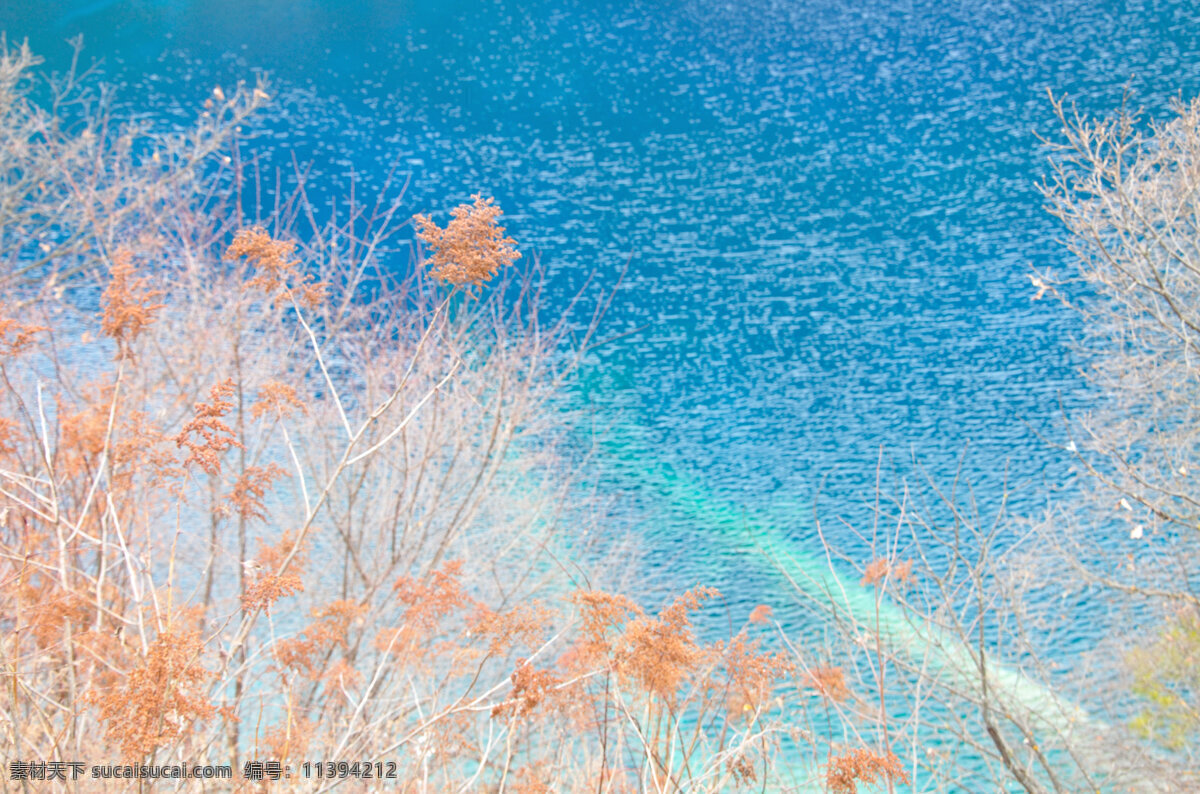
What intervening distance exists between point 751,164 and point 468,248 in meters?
13.1

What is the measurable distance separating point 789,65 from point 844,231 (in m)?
3.95

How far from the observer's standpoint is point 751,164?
1380cm

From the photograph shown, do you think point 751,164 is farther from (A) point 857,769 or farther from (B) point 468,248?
(A) point 857,769

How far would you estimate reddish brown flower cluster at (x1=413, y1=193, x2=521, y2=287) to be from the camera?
5.26ft

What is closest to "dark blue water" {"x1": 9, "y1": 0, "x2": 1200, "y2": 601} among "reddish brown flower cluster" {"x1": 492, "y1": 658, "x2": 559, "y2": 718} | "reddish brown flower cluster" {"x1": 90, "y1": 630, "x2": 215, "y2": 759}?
"reddish brown flower cluster" {"x1": 492, "y1": 658, "x2": 559, "y2": 718}

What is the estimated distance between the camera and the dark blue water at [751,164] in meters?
10.3

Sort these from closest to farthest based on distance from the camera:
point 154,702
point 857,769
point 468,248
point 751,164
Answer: point 154,702, point 857,769, point 468,248, point 751,164

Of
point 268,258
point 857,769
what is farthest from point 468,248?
point 857,769

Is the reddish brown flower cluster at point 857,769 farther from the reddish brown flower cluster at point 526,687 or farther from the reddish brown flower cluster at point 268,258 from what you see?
the reddish brown flower cluster at point 268,258

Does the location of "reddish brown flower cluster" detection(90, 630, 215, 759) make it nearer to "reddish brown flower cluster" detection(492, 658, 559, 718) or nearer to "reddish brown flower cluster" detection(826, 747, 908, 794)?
"reddish brown flower cluster" detection(492, 658, 559, 718)

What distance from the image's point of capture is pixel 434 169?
42.9ft

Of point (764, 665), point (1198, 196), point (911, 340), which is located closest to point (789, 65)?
point (911, 340)

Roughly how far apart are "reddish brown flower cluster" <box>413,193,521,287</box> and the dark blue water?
770cm

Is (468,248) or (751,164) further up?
(751,164)
